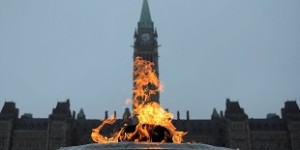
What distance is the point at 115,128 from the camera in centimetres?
10531

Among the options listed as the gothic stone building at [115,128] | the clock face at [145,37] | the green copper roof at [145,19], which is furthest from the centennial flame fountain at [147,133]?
the green copper roof at [145,19]

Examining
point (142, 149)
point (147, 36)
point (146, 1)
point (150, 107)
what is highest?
point (146, 1)

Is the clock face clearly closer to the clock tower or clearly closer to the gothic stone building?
the clock tower

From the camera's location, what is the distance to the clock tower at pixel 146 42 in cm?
11400

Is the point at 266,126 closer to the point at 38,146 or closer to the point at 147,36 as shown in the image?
the point at 147,36

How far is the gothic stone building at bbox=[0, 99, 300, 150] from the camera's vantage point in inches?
3853

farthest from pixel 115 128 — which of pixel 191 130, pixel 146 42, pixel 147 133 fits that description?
pixel 147 133

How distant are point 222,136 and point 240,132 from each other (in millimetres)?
7139

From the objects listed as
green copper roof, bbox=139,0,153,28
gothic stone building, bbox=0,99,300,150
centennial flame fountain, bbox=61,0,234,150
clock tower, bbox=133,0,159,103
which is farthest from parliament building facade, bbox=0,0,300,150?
centennial flame fountain, bbox=61,0,234,150

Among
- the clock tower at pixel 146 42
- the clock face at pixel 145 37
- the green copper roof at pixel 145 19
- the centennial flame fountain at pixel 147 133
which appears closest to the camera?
the centennial flame fountain at pixel 147 133

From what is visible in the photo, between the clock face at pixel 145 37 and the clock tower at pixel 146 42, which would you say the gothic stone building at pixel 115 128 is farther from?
the clock face at pixel 145 37

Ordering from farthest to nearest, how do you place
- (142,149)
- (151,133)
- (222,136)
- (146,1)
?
(146,1) < (222,136) < (151,133) < (142,149)

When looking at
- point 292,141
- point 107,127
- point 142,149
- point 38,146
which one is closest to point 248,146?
point 292,141

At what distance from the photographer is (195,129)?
4254 inches
